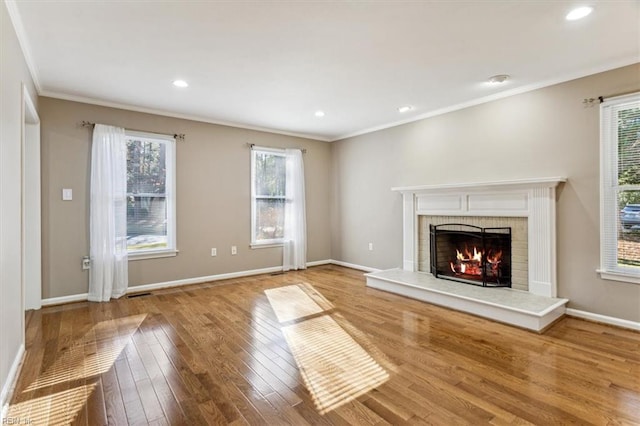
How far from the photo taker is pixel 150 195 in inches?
180

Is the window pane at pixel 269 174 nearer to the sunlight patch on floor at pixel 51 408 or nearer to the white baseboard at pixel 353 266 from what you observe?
the white baseboard at pixel 353 266

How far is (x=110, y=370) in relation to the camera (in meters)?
2.31

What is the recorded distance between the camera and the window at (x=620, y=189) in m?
3.01

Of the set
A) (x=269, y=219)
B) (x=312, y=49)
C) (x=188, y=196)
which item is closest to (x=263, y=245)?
(x=269, y=219)

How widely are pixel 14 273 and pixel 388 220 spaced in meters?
4.55

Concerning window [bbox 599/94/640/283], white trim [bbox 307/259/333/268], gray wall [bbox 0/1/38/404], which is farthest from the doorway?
window [bbox 599/94/640/283]

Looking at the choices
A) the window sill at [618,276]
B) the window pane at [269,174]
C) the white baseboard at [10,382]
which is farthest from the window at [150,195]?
the window sill at [618,276]

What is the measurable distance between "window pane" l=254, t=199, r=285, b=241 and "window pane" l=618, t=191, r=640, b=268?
4.53 meters

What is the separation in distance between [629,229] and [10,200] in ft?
16.8

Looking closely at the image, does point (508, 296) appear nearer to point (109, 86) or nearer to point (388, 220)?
point (388, 220)

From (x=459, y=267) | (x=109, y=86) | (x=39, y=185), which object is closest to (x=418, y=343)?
(x=459, y=267)

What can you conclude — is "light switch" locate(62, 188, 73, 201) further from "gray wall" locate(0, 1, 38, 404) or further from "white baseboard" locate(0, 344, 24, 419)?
"white baseboard" locate(0, 344, 24, 419)

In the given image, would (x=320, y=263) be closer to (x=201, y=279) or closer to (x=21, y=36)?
(x=201, y=279)

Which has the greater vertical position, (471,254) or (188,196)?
(188,196)
